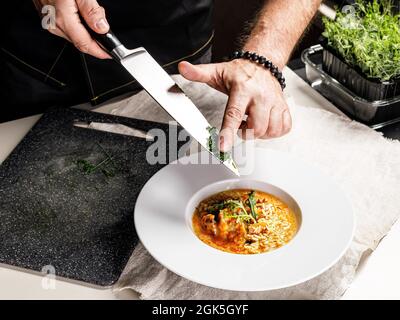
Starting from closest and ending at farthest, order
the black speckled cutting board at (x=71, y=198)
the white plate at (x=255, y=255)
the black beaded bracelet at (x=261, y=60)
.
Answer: the white plate at (x=255, y=255) → the black speckled cutting board at (x=71, y=198) → the black beaded bracelet at (x=261, y=60)

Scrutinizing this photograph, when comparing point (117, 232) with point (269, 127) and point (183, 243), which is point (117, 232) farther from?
point (269, 127)

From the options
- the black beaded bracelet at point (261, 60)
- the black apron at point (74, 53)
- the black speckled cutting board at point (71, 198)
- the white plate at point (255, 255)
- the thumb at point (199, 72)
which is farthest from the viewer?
the black apron at point (74, 53)

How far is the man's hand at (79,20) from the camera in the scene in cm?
116

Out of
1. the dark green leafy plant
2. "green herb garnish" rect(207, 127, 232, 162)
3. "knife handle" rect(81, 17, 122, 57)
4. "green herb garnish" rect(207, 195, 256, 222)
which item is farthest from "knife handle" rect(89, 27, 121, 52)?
the dark green leafy plant

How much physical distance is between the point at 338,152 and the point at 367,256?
313 millimetres

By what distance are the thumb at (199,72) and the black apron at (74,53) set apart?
1.03ft

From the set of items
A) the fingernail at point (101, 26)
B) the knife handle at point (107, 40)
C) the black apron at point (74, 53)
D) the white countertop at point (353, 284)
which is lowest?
the white countertop at point (353, 284)

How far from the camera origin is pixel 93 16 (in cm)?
116

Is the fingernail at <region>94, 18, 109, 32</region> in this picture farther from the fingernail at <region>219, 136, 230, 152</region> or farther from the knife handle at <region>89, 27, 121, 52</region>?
the fingernail at <region>219, 136, 230, 152</region>

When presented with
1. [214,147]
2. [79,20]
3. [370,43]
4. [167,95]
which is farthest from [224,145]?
[370,43]

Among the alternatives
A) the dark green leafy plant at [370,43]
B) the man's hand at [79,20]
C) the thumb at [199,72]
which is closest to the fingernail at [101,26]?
the man's hand at [79,20]

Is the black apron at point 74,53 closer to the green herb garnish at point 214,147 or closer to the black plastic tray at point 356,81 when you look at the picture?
the black plastic tray at point 356,81

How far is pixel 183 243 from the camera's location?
102 cm

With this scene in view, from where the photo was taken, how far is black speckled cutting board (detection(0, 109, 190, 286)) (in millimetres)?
1077
